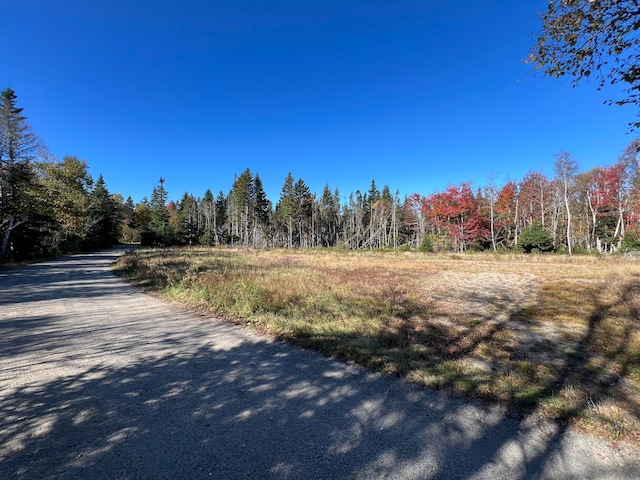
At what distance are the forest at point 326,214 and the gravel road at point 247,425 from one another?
16.4 feet

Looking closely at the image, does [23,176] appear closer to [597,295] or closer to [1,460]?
[1,460]

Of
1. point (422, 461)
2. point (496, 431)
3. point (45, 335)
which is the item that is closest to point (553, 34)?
point (496, 431)

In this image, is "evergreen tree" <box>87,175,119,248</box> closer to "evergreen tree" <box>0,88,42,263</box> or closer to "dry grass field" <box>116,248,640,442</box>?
"evergreen tree" <box>0,88,42,263</box>

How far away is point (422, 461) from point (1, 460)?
3.48m

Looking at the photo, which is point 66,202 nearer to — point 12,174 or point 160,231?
point 12,174

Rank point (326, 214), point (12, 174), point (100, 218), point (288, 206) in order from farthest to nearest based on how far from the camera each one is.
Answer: point (326, 214)
point (288, 206)
point (100, 218)
point (12, 174)

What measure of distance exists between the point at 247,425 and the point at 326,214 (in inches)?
2789

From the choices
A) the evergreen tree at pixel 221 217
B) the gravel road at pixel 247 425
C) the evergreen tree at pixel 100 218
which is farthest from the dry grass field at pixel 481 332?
the evergreen tree at pixel 221 217

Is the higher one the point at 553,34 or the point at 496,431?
the point at 553,34

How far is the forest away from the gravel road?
499 centimetres

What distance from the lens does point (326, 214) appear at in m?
73.1

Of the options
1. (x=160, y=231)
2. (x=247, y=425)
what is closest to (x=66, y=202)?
(x=160, y=231)

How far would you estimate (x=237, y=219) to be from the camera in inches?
2608

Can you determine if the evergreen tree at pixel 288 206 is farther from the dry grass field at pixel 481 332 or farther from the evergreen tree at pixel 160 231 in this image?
the dry grass field at pixel 481 332
